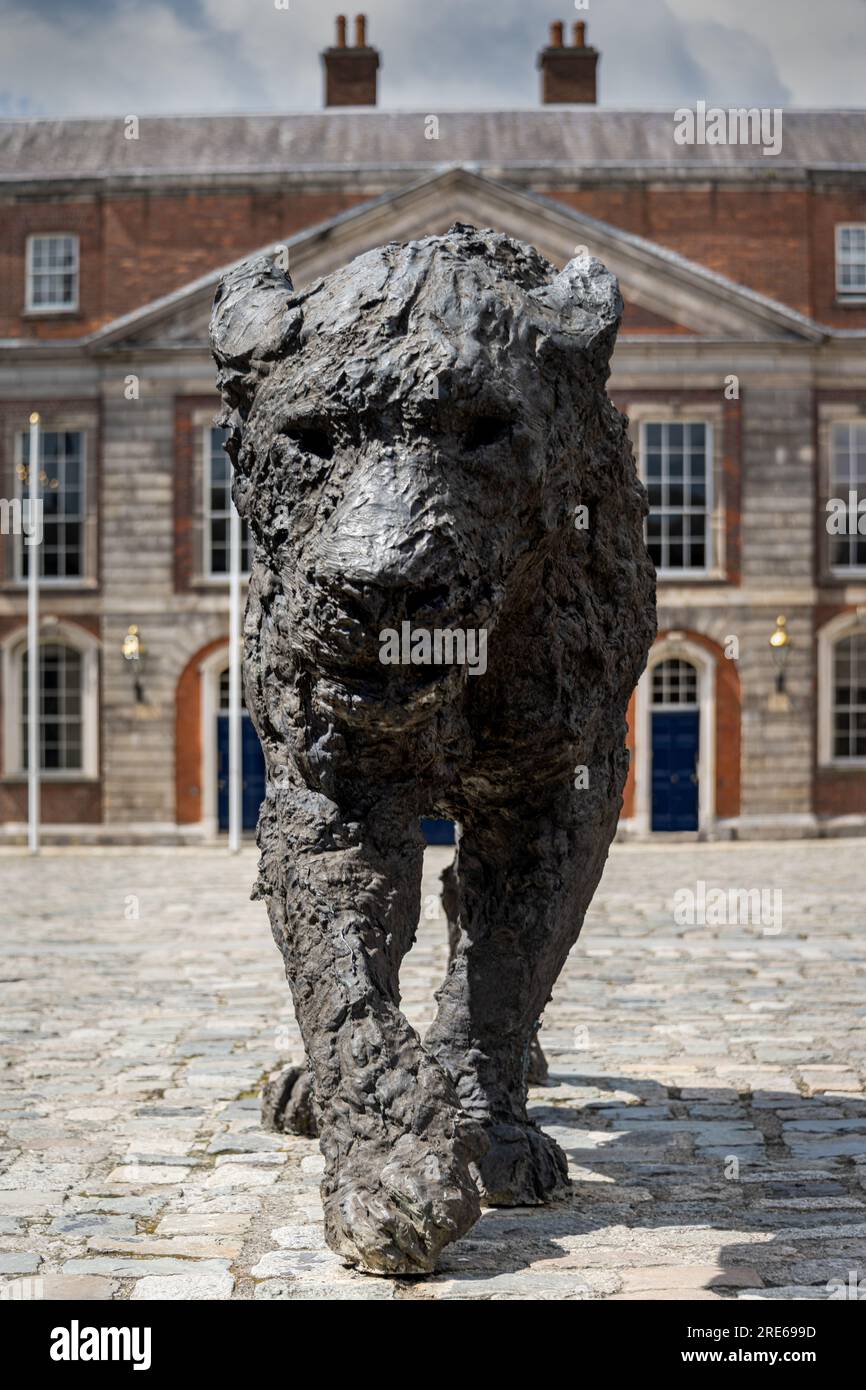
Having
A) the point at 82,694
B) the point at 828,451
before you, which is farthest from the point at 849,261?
the point at 82,694

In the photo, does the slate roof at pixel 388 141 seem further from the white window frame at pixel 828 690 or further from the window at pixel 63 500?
the white window frame at pixel 828 690

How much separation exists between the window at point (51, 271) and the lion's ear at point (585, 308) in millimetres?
24120

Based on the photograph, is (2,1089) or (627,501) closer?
(627,501)

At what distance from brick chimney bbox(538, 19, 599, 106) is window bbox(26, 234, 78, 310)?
9.35 meters

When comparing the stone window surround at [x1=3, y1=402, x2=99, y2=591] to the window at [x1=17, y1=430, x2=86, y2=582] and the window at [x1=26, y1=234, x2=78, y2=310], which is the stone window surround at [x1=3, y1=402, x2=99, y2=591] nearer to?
the window at [x1=17, y1=430, x2=86, y2=582]

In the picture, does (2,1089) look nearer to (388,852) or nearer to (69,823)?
(388,852)

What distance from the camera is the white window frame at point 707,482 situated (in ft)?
81.4

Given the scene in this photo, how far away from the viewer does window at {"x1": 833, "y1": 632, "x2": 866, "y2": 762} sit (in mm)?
25297

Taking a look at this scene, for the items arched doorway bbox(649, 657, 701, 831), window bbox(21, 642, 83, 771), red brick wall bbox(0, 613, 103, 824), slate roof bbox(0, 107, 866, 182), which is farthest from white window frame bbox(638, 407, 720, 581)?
window bbox(21, 642, 83, 771)

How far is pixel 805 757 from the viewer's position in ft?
81.5

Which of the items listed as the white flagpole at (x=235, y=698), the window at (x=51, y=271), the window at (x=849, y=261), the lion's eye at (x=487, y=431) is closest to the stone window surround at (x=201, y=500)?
the white flagpole at (x=235, y=698)

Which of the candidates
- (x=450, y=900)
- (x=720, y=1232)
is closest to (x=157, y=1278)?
(x=720, y=1232)

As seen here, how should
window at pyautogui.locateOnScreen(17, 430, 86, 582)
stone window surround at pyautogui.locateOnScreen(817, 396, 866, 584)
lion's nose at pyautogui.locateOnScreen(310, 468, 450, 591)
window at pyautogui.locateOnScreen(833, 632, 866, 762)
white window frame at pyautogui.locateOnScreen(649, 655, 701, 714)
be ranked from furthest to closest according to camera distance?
window at pyautogui.locateOnScreen(17, 430, 86, 582) < window at pyautogui.locateOnScreen(833, 632, 866, 762) < stone window surround at pyautogui.locateOnScreen(817, 396, 866, 584) < white window frame at pyautogui.locateOnScreen(649, 655, 701, 714) < lion's nose at pyautogui.locateOnScreen(310, 468, 450, 591)

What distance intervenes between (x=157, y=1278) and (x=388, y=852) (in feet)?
3.46
